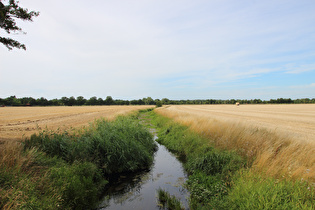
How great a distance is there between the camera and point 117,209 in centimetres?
524

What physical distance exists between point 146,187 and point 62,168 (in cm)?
330

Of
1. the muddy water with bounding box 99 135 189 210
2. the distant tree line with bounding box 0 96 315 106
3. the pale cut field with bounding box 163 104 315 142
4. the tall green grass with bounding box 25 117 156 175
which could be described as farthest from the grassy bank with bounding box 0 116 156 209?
the distant tree line with bounding box 0 96 315 106

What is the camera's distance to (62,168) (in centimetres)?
547

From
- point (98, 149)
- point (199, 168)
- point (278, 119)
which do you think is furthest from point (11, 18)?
point (278, 119)

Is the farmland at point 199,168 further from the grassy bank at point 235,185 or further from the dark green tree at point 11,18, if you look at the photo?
the dark green tree at point 11,18

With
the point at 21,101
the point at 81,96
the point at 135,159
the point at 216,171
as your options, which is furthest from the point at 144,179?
the point at 81,96

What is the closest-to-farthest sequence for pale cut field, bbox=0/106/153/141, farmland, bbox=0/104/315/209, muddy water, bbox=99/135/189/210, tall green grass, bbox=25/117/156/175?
farmland, bbox=0/104/315/209, muddy water, bbox=99/135/189/210, tall green grass, bbox=25/117/156/175, pale cut field, bbox=0/106/153/141

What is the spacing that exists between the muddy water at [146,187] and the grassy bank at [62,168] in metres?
0.58

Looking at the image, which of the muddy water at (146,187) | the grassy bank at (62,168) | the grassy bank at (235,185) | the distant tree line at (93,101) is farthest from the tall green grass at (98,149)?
the distant tree line at (93,101)

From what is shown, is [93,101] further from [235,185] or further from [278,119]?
[235,185]

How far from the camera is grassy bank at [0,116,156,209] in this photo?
3.82 meters

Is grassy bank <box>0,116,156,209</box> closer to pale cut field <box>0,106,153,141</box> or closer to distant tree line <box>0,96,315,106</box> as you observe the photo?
pale cut field <box>0,106,153,141</box>

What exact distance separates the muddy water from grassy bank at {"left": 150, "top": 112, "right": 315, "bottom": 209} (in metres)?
0.55

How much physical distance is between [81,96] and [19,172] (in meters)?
149
